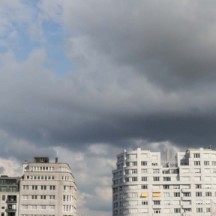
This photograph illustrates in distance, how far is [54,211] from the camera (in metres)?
198

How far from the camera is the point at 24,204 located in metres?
200

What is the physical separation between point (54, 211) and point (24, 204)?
12158mm
